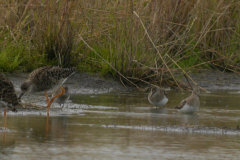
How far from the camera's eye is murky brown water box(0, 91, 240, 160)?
5258 mm

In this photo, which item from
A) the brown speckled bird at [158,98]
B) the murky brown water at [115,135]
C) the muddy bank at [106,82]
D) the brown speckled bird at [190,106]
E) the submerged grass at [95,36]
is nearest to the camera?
the murky brown water at [115,135]

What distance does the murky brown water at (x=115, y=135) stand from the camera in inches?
207

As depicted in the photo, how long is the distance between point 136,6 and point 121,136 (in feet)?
19.3

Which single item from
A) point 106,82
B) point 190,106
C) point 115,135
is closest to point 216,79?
point 106,82

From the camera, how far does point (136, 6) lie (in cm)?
1157

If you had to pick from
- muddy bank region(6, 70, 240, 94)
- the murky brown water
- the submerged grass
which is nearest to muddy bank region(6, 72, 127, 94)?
muddy bank region(6, 70, 240, 94)

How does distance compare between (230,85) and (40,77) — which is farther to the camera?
(230,85)

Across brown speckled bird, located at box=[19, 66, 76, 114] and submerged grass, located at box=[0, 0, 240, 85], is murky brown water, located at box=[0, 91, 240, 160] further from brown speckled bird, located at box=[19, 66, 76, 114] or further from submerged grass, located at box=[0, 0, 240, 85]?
submerged grass, located at box=[0, 0, 240, 85]

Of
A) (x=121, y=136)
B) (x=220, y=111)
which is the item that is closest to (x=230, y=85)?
(x=220, y=111)

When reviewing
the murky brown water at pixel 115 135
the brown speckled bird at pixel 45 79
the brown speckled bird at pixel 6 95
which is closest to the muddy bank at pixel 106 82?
the brown speckled bird at pixel 45 79

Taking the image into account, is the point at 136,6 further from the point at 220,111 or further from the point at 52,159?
the point at 52,159

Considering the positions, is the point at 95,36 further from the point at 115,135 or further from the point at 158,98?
the point at 115,135

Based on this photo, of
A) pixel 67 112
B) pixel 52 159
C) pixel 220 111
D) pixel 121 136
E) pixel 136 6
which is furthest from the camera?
pixel 136 6

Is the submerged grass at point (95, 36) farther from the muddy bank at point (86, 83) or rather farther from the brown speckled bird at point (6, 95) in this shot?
the brown speckled bird at point (6, 95)
